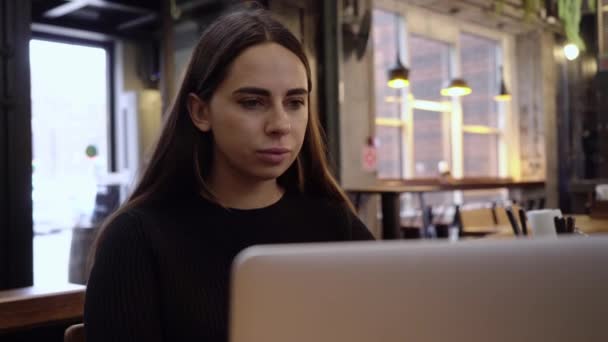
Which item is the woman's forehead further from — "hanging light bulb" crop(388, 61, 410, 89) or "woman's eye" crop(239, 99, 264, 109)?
"hanging light bulb" crop(388, 61, 410, 89)

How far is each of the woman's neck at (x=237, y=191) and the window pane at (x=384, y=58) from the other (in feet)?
22.4

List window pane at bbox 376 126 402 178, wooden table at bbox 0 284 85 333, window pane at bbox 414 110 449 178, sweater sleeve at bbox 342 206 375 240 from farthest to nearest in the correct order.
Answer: window pane at bbox 414 110 449 178, window pane at bbox 376 126 402 178, wooden table at bbox 0 284 85 333, sweater sleeve at bbox 342 206 375 240

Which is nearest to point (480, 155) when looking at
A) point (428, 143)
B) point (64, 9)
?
point (428, 143)

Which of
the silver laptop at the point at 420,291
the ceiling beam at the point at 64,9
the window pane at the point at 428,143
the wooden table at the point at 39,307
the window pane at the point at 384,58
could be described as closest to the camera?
the silver laptop at the point at 420,291

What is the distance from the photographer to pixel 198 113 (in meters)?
1.09

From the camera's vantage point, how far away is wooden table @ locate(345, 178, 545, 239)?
520cm

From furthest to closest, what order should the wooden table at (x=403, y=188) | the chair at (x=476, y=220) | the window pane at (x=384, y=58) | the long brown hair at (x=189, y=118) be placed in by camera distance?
1. the window pane at (x=384, y=58)
2. the wooden table at (x=403, y=188)
3. the chair at (x=476, y=220)
4. the long brown hair at (x=189, y=118)

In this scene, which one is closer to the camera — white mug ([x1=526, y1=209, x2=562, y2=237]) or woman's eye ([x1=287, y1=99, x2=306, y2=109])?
woman's eye ([x1=287, y1=99, x2=306, y2=109])

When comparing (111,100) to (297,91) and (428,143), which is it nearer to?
(428,143)

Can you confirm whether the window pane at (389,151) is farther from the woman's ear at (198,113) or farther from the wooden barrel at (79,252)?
the woman's ear at (198,113)

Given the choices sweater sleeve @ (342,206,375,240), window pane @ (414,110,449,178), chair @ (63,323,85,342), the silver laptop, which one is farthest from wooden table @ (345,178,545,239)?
the silver laptop

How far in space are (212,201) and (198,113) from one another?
0.15 metres

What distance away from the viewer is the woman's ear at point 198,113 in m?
1.08

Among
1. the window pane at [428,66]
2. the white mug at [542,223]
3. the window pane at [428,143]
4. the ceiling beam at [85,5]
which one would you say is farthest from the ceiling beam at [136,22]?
the white mug at [542,223]
